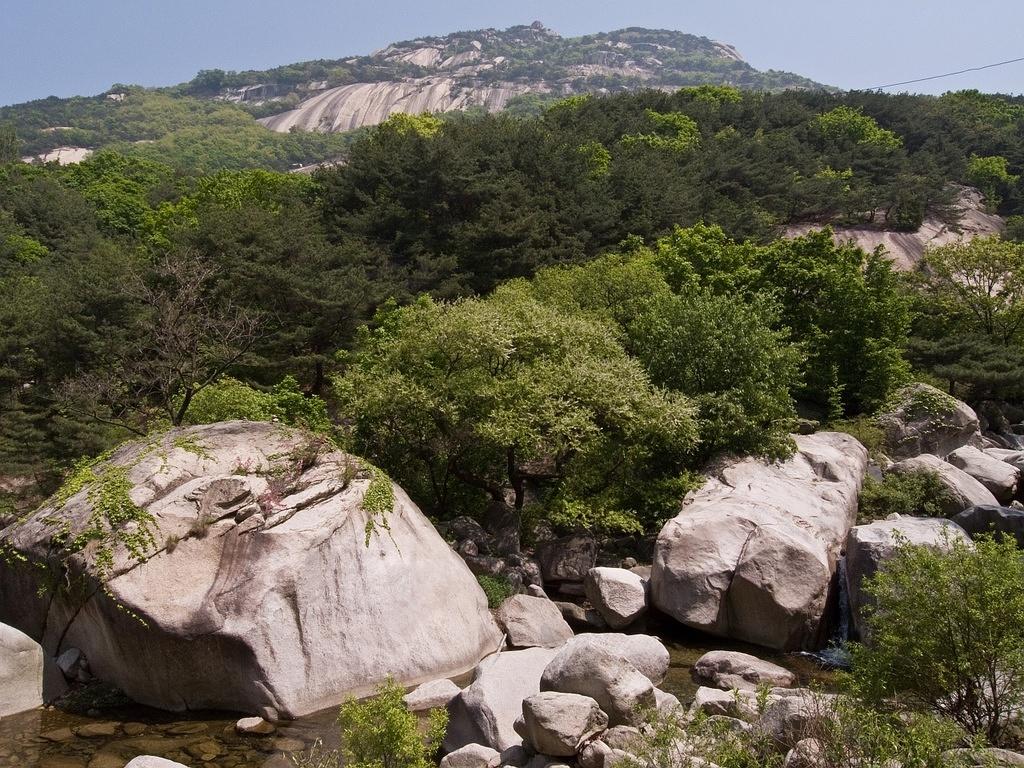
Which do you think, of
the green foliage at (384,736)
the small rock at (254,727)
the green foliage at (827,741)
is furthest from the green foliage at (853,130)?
the green foliage at (384,736)

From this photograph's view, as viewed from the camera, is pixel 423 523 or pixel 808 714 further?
pixel 423 523

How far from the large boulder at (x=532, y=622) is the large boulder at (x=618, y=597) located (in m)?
0.80

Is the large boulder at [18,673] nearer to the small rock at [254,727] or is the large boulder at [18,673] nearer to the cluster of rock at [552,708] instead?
the small rock at [254,727]

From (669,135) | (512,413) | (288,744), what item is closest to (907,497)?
(512,413)

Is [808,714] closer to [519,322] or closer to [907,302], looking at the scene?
[519,322]

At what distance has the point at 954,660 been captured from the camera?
9414mm

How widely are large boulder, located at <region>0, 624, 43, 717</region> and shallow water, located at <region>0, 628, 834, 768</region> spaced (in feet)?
0.67

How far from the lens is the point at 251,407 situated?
70.7ft

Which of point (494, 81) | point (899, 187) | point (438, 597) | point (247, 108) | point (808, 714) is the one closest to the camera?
point (808, 714)

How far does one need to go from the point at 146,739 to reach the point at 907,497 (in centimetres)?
1736

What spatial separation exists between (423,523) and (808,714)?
27.8 feet

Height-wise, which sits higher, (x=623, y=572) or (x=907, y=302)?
(x=907, y=302)

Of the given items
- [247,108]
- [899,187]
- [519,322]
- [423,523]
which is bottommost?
[423,523]

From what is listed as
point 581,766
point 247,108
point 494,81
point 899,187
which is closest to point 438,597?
point 581,766
